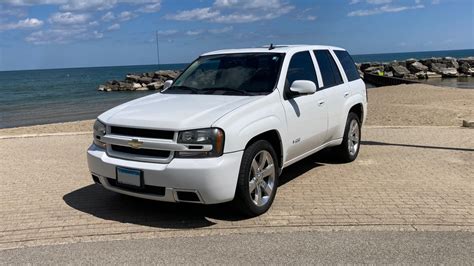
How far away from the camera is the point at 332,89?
679 cm

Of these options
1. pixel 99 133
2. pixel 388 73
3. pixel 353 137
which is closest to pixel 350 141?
pixel 353 137

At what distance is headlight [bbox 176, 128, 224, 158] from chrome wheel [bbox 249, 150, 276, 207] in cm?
55

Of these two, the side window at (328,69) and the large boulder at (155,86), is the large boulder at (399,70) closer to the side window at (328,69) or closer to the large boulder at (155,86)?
the large boulder at (155,86)

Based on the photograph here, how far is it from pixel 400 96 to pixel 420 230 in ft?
65.8

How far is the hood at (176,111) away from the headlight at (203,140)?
0.06 meters

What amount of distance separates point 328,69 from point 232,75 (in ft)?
5.52

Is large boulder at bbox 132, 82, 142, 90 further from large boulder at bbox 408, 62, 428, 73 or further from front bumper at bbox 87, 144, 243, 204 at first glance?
front bumper at bbox 87, 144, 243, 204

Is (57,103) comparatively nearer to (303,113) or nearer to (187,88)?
(187,88)

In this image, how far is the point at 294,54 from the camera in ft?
20.4

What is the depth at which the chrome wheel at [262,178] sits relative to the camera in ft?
16.6

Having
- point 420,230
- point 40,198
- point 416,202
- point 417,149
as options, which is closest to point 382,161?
point 417,149

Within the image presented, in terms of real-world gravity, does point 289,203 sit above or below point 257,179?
below

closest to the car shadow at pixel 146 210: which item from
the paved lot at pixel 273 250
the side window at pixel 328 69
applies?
the paved lot at pixel 273 250

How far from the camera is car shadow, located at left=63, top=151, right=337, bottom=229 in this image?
5.06 metres
